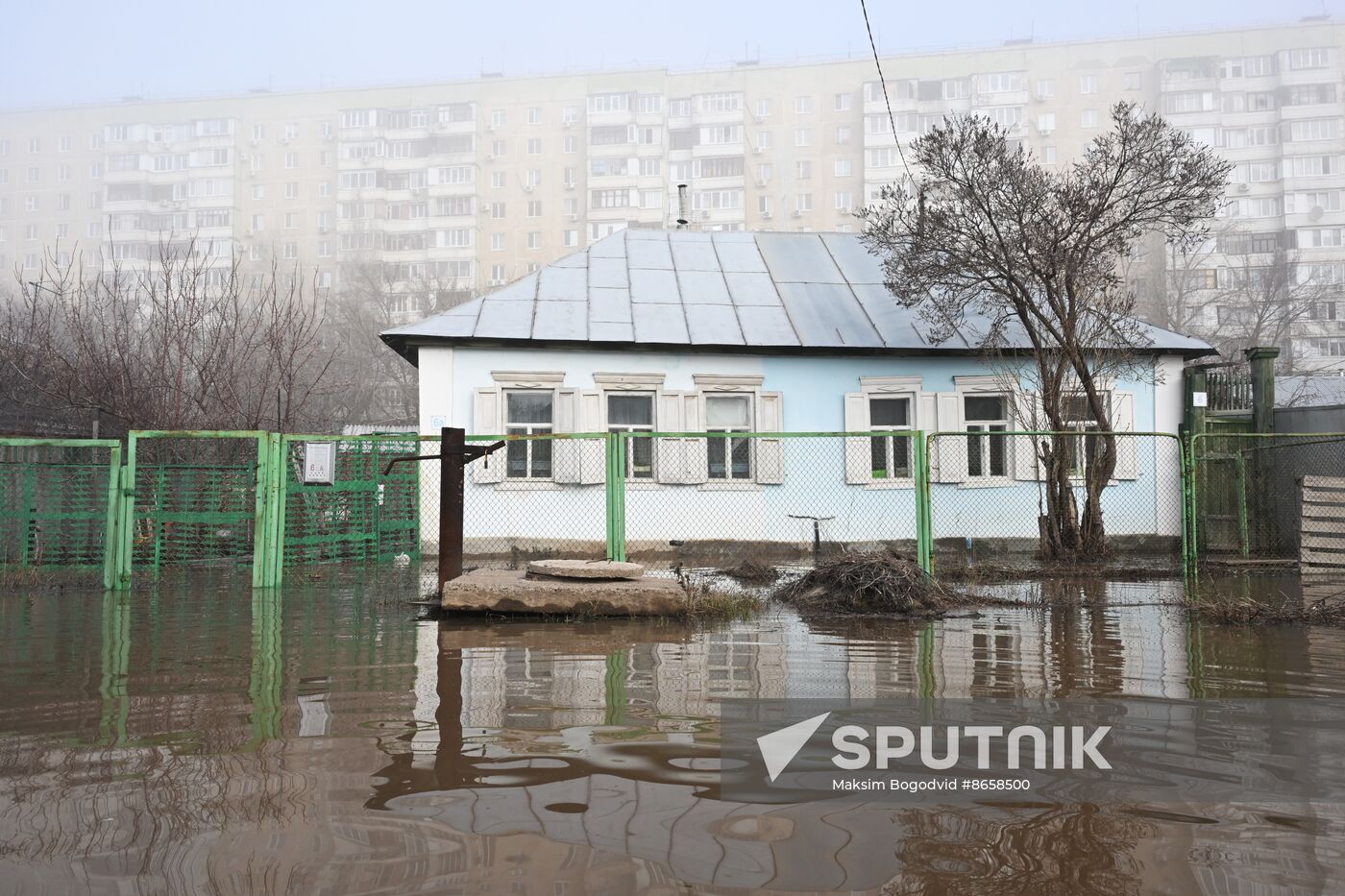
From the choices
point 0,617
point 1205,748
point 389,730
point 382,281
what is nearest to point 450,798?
point 389,730

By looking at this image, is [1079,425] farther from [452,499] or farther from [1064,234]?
[452,499]

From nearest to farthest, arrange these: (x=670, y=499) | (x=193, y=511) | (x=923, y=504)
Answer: (x=923, y=504) < (x=193, y=511) < (x=670, y=499)

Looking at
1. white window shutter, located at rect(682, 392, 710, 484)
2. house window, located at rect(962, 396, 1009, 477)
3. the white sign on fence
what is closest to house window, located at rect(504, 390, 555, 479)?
white window shutter, located at rect(682, 392, 710, 484)

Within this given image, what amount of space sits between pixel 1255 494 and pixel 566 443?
1038 centimetres

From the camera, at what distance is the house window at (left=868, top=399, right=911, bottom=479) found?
15.4m

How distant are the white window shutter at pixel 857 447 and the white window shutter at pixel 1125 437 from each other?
391 cm

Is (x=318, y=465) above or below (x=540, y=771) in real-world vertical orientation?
above

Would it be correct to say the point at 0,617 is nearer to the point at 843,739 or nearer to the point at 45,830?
the point at 45,830

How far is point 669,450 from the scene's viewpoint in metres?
14.9

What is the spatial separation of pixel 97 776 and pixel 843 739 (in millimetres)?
2918

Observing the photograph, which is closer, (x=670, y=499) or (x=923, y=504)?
(x=923, y=504)

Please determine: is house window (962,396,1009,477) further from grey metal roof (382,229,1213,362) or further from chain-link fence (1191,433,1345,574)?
chain-link fence (1191,433,1345,574)

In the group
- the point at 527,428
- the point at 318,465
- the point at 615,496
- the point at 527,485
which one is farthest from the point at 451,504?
the point at 527,428

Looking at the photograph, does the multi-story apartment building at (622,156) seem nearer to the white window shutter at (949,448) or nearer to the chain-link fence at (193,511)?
the white window shutter at (949,448)
